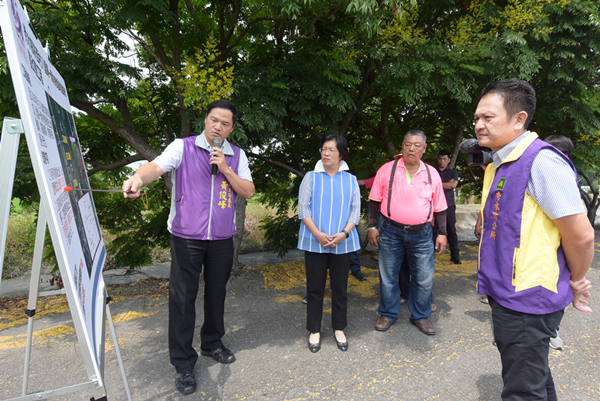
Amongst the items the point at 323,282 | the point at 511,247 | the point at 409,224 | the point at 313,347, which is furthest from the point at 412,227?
the point at 511,247

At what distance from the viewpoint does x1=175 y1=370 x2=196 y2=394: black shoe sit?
247 centimetres

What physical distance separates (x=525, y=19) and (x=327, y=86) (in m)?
2.64

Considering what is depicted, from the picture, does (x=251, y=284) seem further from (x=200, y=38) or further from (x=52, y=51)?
(x=52, y=51)

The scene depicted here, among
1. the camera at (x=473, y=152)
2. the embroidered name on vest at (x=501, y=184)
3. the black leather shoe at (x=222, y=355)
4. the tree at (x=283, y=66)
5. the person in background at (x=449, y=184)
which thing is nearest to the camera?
the embroidered name on vest at (x=501, y=184)

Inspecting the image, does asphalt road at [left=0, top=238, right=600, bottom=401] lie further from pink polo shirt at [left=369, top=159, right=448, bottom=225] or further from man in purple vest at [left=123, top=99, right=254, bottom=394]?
pink polo shirt at [left=369, top=159, right=448, bottom=225]

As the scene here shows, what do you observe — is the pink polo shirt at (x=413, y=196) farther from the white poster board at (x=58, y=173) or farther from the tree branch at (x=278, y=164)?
the white poster board at (x=58, y=173)

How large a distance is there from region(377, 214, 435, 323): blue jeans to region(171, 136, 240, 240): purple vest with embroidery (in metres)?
1.75

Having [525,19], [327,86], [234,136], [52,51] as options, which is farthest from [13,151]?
[525,19]

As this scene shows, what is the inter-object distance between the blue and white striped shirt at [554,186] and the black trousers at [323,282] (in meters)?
1.75

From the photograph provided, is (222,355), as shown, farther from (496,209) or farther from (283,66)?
(283,66)

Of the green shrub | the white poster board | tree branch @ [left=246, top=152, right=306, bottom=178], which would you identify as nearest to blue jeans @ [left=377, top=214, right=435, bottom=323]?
tree branch @ [left=246, top=152, right=306, bottom=178]

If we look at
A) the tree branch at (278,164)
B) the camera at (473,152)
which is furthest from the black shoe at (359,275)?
the camera at (473,152)

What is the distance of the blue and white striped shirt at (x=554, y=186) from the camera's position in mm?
1528

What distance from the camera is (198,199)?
2.53m
